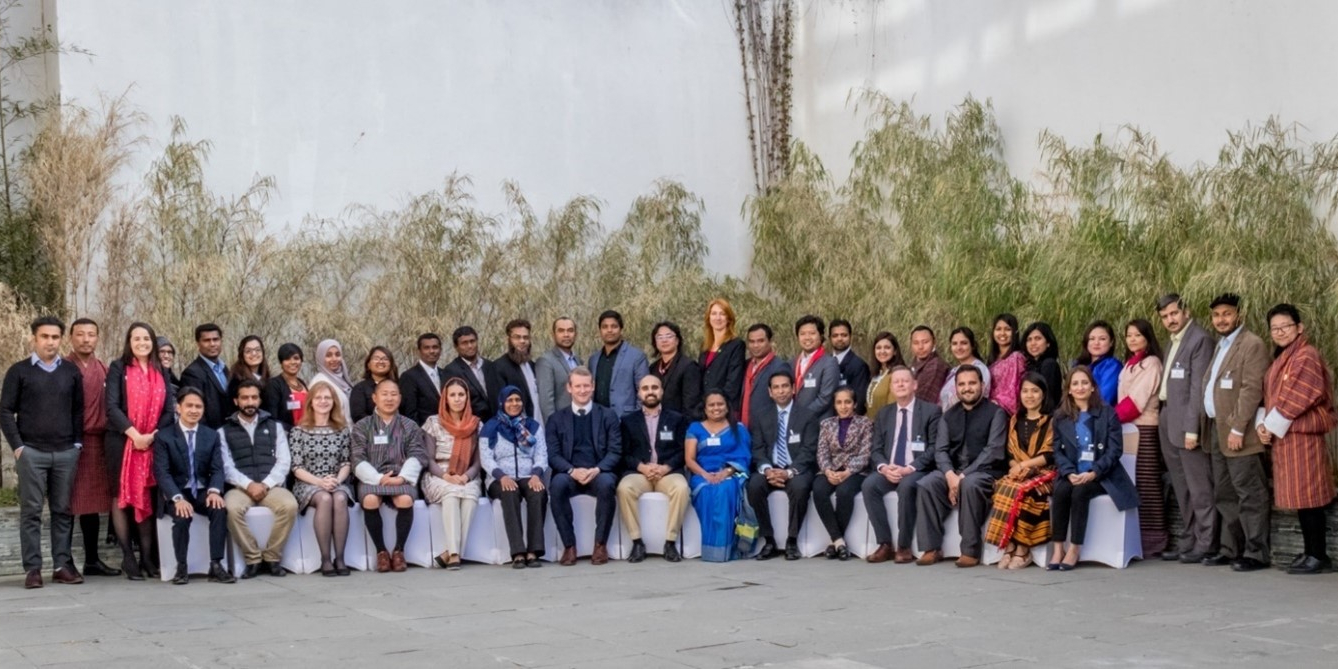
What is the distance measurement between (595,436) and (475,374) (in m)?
0.96

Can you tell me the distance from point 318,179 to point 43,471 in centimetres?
374

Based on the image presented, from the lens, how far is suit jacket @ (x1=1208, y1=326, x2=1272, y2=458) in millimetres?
6984

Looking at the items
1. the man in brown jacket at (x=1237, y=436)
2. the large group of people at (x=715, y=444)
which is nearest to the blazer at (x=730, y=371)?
the large group of people at (x=715, y=444)

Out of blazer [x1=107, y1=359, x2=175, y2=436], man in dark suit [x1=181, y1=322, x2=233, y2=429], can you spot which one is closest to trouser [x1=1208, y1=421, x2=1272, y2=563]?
man in dark suit [x1=181, y1=322, x2=233, y2=429]

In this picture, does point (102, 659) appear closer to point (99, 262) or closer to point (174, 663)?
point (174, 663)

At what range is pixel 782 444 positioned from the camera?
8.20m

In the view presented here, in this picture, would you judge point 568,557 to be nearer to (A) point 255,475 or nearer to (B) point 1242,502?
(A) point 255,475

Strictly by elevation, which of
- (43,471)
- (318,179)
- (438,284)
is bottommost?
(43,471)

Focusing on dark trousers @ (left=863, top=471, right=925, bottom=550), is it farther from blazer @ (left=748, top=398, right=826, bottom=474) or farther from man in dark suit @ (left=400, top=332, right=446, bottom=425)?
man in dark suit @ (left=400, top=332, right=446, bottom=425)

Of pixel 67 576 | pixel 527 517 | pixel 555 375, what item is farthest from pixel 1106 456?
pixel 67 576

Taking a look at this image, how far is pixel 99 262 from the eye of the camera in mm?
9391

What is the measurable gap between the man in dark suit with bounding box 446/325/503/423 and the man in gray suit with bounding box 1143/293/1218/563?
3.83 metres

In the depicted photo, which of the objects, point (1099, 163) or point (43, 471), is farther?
point (1099, 163)

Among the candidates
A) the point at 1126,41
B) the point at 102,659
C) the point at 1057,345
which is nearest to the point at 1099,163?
the point at 1126,41
